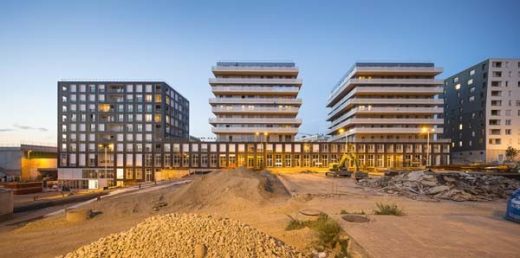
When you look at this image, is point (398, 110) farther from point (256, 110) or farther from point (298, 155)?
point (256, 110)

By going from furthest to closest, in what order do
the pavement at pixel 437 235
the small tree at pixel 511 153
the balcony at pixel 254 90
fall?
the balcony at pixel 254 90, the small tree at pixel 511 153, the pavement at pixel 437 235

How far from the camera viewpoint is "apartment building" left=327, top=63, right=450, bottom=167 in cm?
7419

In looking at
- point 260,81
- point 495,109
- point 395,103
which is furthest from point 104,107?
point 495,109

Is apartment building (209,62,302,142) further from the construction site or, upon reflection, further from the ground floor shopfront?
the construction site

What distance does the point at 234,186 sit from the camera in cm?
2431

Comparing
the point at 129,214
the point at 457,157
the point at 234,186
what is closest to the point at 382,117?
the point at 457,157

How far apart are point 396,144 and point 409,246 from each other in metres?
75.0

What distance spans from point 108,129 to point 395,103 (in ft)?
309

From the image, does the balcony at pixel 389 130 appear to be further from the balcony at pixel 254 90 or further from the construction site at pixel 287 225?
the construction site at pixel 287 225

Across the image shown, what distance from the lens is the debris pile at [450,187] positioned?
20297 mm

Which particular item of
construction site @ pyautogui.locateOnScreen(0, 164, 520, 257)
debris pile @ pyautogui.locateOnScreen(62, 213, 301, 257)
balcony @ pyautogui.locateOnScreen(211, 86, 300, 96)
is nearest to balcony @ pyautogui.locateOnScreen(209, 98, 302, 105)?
balcony @ pyautogui.locateOnScreen(211, 86, 300, 96)

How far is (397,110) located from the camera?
7506 centimetres

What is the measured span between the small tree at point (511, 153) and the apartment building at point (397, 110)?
1710 cm

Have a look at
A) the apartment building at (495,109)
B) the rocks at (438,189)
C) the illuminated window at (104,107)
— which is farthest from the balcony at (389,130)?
the illuminated window at (104,107)
